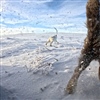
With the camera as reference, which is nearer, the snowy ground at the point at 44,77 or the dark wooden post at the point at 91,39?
the dark wooden post at the point at 91,39

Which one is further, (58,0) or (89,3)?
(58,0)

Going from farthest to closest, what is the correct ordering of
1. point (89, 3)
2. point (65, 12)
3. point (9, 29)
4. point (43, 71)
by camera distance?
point (65, 12) < point (9, 29) < point (43, 71) < point (89, 3)

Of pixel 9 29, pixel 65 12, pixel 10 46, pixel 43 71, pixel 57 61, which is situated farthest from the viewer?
pixel 65 12

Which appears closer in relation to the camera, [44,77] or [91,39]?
[91,39]

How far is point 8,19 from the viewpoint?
Result: 16.9 meters

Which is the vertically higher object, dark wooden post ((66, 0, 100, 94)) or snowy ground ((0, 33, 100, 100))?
dark wooden post ((66, 0, 100, 94))

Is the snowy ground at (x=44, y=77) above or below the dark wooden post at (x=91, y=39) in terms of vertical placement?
below

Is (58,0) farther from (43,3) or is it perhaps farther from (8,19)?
(8,19)

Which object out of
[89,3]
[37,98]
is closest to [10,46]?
[37,98]

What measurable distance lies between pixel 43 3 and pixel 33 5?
75 cm

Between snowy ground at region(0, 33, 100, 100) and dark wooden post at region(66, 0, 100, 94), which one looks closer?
dark wooden post at region(66, 0, 100, 94)

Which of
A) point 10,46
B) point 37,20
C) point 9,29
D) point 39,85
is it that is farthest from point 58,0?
point 39,85

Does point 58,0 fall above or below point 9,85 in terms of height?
above

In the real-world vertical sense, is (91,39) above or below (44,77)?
above
